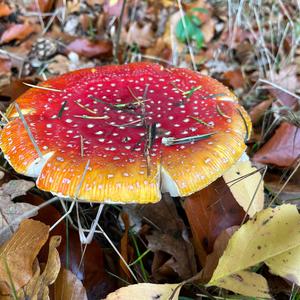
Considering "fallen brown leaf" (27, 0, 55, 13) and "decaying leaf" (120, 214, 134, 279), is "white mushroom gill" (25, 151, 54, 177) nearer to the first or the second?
"decaying leaf" (120, 214, 134, 279)

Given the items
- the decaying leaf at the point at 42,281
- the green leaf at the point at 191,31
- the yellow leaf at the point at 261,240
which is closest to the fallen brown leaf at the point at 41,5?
the green leaf at the point at 191,31

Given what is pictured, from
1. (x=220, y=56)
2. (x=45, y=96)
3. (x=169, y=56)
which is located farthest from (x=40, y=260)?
(x=220, y=56)

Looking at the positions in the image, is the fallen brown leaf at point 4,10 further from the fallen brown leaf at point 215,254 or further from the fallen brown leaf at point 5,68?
the fallen brown leaf at point 215,254

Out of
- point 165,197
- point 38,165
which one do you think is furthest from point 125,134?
point 165,197

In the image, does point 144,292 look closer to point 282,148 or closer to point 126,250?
point 126,250

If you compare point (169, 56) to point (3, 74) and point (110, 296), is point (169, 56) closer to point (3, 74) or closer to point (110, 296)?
point (3, 74)

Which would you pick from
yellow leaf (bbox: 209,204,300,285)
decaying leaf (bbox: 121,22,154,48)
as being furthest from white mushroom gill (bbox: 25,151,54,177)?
decaying leaf (bbox: 121,22,154,48)
